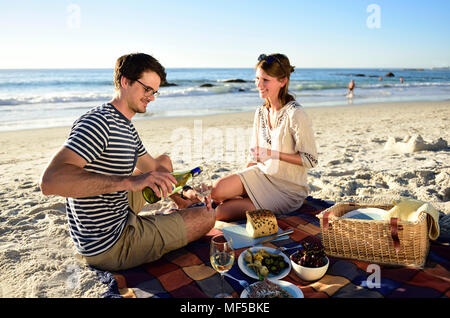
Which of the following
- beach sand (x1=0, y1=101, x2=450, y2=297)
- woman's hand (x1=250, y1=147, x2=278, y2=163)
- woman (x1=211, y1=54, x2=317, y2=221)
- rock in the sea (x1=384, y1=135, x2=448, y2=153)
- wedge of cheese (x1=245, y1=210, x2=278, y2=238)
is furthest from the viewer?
rock in the sea (x1=384, y1=135, x2=448, y2=153)

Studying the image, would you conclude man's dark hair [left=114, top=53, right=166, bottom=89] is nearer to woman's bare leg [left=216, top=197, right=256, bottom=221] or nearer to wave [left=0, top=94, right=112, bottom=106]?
woman's bare leg [left=216, top=197, right=256, bottom=221]

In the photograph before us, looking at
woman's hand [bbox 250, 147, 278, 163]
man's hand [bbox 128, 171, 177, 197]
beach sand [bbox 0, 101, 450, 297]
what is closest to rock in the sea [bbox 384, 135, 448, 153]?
beach sand [bbox 0, 101, 450, 297]

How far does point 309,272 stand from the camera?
8.25ft

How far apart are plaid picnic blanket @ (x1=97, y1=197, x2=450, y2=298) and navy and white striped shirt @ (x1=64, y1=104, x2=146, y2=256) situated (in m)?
0.37

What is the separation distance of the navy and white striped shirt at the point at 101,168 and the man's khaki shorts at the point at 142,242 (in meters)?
0.08

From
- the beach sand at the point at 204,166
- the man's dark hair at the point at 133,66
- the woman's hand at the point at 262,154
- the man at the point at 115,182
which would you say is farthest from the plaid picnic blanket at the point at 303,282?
the man's dark hair at the point at 133,66

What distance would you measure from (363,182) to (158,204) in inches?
125

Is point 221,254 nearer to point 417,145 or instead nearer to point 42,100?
point 417,145

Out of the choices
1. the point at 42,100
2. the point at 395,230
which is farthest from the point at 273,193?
the point at 42,100

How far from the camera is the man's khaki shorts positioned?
2.80m

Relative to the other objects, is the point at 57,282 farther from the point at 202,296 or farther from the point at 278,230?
the point at 278,230

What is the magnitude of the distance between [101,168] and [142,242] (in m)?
0.79
